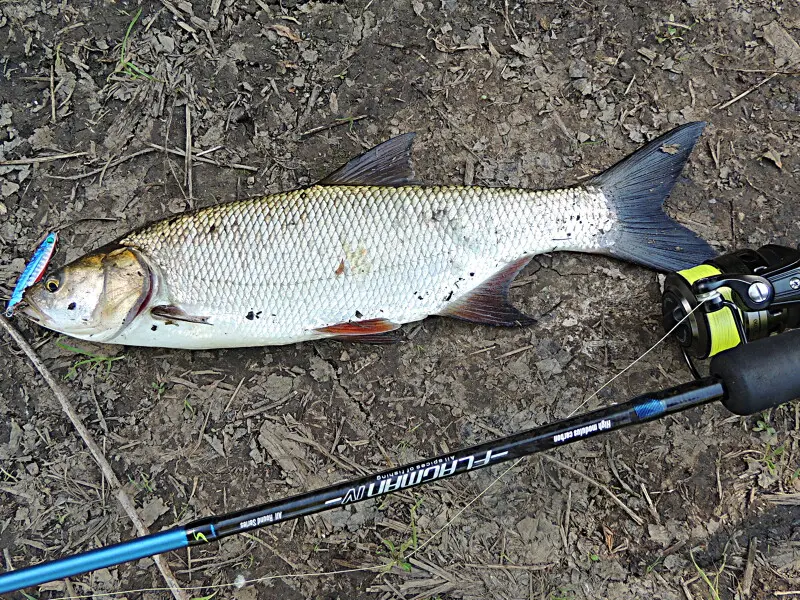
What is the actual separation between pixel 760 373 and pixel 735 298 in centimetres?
35

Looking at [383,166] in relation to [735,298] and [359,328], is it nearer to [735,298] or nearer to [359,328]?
[359,328]

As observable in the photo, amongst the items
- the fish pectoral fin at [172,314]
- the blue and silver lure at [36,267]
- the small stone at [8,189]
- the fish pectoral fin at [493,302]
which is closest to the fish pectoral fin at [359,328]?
the fish pectoral fin at [493,302]

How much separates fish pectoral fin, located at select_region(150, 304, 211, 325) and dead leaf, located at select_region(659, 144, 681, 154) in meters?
2.26

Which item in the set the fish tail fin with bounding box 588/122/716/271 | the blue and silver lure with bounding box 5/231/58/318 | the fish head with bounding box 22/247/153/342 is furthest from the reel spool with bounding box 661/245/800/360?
the blue and silver lure with bounding box 5/231/58/318

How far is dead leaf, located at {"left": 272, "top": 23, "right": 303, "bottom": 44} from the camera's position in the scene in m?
2.87

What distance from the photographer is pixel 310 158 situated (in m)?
2.83

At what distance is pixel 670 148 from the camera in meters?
2.56

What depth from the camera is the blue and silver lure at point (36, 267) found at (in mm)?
2641

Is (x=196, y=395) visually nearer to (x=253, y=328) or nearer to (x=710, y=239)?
(x=253, y=328)

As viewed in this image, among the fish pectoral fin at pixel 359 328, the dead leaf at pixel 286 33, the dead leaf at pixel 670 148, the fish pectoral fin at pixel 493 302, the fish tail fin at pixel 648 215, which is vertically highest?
the dead leaf at pixel 286 33

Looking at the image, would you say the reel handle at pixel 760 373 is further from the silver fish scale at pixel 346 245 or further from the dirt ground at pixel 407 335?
the silver fish scale at pixel 346 245

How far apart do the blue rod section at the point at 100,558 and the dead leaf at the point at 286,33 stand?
2.40m

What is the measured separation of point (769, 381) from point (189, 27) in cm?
313

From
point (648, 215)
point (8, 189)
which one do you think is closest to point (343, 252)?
point (648, 215)
